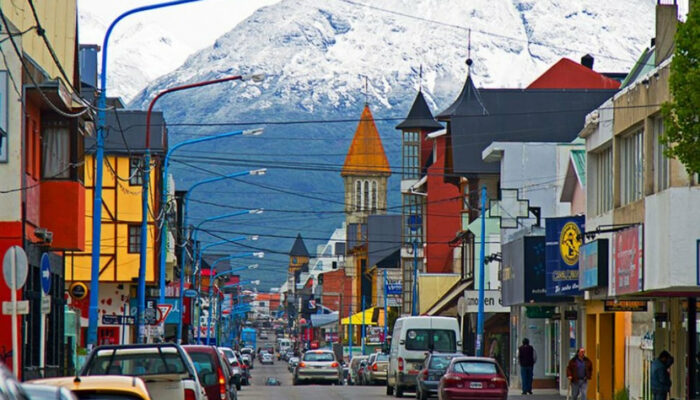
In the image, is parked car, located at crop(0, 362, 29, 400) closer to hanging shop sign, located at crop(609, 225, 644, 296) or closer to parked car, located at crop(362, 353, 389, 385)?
hanging shop sign, located at crop(609, 225, 644, 296)

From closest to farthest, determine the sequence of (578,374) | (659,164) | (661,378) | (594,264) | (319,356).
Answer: (661,378) < (659,164) < (594,264) < (578,374) < (319,356)

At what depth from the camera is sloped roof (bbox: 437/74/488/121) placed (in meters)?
77.8

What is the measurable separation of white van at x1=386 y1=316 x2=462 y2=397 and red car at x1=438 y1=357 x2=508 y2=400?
31.7ft

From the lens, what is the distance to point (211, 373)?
2719cm

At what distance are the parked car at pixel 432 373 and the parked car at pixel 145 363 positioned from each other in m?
19.8

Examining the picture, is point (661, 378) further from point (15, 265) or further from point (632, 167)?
point (15, 265)

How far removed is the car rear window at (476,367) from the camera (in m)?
36.6

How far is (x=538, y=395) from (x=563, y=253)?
25.7 feet

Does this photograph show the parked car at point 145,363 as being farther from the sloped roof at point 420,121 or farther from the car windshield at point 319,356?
the sloped roof at point 420,121

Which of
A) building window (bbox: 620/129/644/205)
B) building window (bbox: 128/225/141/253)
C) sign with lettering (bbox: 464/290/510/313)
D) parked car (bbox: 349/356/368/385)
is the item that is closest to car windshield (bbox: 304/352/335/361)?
parked car (bbox: 349/356/368/385)

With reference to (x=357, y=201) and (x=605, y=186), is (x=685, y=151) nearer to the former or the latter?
(x=605, y=186)

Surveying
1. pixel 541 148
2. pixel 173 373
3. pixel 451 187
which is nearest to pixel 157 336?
pixel 541 148

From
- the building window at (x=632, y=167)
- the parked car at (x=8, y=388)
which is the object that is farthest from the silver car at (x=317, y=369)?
the parked car at (x=8, y=388)

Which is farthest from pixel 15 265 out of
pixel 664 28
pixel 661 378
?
pixel 664 28
